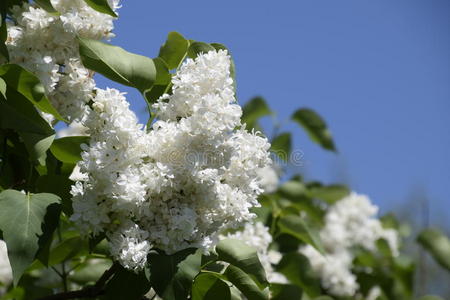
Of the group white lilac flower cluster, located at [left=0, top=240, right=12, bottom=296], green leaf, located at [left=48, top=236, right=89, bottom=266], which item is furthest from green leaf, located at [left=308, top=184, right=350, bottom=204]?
white lilac flower cluster, located at [left=0, top=240, right=12, bottom=296]

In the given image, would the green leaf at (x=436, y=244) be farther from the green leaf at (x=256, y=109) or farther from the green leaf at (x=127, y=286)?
the green leaf at (x=127, y=286)

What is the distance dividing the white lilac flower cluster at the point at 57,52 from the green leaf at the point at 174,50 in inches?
7.7

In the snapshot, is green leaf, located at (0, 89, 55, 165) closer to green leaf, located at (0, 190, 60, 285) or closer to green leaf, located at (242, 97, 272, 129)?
green leaf, located at (0, 190, 60, 285)

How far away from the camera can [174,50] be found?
1570 millimetres

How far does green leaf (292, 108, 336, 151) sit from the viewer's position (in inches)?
112

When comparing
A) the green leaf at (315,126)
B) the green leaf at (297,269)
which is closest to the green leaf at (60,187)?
the green leaf at (297,269)

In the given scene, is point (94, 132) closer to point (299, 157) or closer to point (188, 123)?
point (188, 123)

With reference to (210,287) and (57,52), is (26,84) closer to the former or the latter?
(57,52)

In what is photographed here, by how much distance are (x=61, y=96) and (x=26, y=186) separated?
250 millimetres

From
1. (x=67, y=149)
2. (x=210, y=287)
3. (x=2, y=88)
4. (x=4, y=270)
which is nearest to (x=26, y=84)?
(x=2, y=88)

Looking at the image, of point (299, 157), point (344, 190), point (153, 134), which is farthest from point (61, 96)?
point (344, 190)

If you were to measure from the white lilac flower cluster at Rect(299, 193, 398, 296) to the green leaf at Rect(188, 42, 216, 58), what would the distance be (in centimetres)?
256

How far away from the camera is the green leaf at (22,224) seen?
4.00 feet

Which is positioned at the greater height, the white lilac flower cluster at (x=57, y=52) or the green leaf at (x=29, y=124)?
the white lilac flower cluster at (x=57, y=52)
